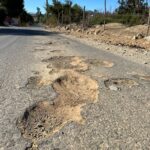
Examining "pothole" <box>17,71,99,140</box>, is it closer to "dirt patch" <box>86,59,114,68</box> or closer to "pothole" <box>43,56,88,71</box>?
"pothole" <box>43,56,88,71</box>

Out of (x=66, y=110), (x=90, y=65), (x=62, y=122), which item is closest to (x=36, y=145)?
(x=62, y=122)

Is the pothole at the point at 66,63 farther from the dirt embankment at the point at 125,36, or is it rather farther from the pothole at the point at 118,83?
the dirt embankment at the point at 125,36

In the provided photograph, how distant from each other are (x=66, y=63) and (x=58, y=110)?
433 cm

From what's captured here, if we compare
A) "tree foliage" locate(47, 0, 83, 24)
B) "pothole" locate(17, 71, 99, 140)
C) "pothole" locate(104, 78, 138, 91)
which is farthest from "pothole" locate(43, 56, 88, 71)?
"tree foliage" locate(47, 0, 83, 24)

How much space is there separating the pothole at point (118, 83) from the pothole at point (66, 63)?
Answer: 4.81ft

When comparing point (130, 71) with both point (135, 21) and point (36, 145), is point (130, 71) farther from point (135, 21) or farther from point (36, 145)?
point (135, 21)

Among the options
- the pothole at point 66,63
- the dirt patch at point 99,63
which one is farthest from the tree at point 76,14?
the dirt patch at point 99,63

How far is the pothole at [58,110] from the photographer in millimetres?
3568

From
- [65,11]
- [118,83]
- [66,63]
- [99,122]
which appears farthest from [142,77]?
[65,11]

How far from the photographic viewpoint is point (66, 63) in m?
8.57

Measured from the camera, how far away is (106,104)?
4.58 meters

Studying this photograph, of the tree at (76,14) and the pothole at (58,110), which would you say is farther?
the tree at (76,14)

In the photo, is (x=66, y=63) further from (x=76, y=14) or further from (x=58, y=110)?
(x=76, y=14)

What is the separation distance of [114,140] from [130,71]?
440cm
